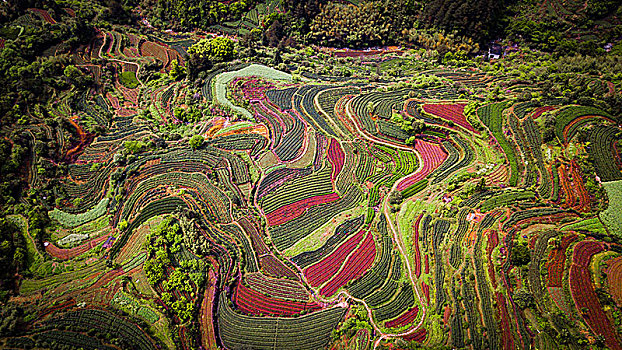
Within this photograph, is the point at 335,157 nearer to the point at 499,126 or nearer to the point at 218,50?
the point at 499,126

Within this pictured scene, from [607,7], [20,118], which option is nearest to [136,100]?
[20,118]

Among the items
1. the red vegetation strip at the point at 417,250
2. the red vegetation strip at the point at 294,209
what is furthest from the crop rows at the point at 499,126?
the red vegetation strip at the point at 294,209

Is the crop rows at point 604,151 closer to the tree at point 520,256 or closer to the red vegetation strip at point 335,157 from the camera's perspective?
the tree at point 520,256

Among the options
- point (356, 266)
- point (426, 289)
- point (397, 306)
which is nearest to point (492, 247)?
point (426, 289)

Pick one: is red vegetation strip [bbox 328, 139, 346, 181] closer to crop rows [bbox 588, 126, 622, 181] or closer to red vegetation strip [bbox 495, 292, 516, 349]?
red vegetation strip [bbox 495, 292, 516, 349]

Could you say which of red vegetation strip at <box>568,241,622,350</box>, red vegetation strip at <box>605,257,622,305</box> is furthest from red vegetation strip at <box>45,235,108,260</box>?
red vegetation strip at <box>605,257,622,305</box>
